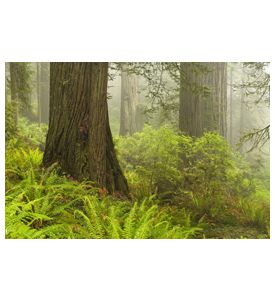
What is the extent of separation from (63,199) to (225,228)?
192cm

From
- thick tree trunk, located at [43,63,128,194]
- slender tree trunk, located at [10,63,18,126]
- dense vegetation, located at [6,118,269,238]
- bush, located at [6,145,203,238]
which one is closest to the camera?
bush, located at [6,145,203,238]

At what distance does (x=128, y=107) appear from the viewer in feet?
17.3

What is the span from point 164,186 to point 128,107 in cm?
104

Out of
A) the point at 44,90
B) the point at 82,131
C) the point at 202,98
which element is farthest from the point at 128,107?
the point at 44,90

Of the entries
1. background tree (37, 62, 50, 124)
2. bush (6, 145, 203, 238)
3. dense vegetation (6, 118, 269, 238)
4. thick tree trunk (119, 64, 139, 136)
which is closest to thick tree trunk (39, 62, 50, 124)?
background tree (37, 62, 50, 124)

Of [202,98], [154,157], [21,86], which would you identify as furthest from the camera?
[202,98]

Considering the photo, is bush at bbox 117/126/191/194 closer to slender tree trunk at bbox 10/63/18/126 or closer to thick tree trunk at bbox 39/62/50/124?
thick tree trunk at bbox 39/62/50/124

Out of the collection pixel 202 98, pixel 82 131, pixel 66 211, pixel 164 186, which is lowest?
pixel 66 211

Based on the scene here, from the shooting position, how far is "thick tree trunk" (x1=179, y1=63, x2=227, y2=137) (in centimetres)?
527

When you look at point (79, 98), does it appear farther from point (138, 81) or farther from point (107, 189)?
point (107, 189)

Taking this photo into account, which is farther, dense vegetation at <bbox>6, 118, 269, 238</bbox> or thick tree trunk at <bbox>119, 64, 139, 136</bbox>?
thick tree trunk at <bbox>119, 64, 139, 136</bbox>

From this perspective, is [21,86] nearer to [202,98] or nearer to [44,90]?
[44,90]

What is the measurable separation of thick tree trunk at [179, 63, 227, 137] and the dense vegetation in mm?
145
